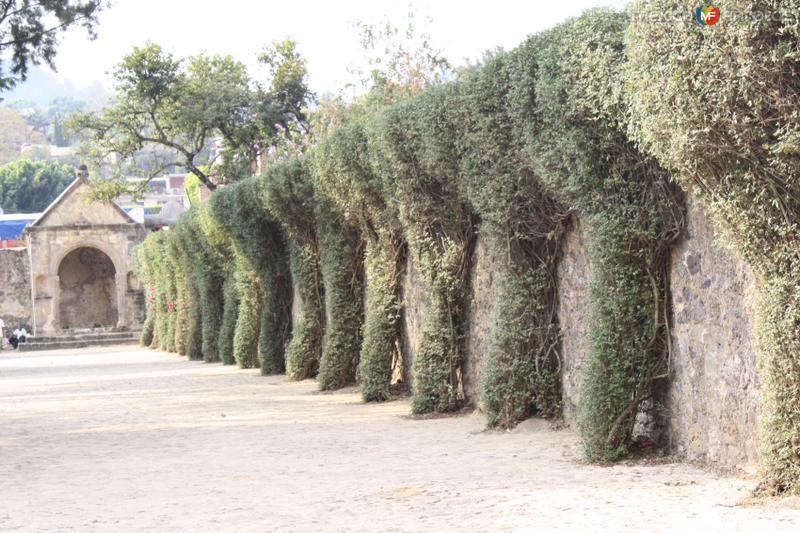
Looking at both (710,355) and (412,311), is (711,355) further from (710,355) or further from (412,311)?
(412,311)

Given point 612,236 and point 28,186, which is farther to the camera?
point 28,186

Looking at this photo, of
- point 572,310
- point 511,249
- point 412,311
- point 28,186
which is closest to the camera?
point 572,310

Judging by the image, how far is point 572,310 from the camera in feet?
32.7

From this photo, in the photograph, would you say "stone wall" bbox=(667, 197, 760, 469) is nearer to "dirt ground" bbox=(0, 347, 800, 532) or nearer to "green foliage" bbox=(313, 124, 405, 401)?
"dirt ground" bbox=(0, 347, 800, 532)

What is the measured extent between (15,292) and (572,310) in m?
39.5

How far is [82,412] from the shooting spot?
15023mm

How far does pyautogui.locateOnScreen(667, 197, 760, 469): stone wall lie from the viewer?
719 cm

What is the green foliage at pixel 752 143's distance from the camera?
18.8ft

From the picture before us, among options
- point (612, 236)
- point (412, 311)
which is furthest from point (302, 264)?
point (612, 236)

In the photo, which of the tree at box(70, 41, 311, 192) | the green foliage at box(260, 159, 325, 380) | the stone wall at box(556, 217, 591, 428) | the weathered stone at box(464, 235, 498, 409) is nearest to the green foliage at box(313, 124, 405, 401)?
the weathered stone at box(464, 235, 498, 409)

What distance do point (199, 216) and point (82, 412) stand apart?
10677mm

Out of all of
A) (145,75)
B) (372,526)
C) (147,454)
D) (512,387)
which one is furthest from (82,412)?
(145,75)

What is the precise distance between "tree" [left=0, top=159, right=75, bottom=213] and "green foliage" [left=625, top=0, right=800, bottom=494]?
93.0 m

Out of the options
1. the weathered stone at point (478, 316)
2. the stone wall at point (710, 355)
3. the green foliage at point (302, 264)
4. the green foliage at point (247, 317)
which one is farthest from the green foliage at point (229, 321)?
the stone wall at point (710, 355)
